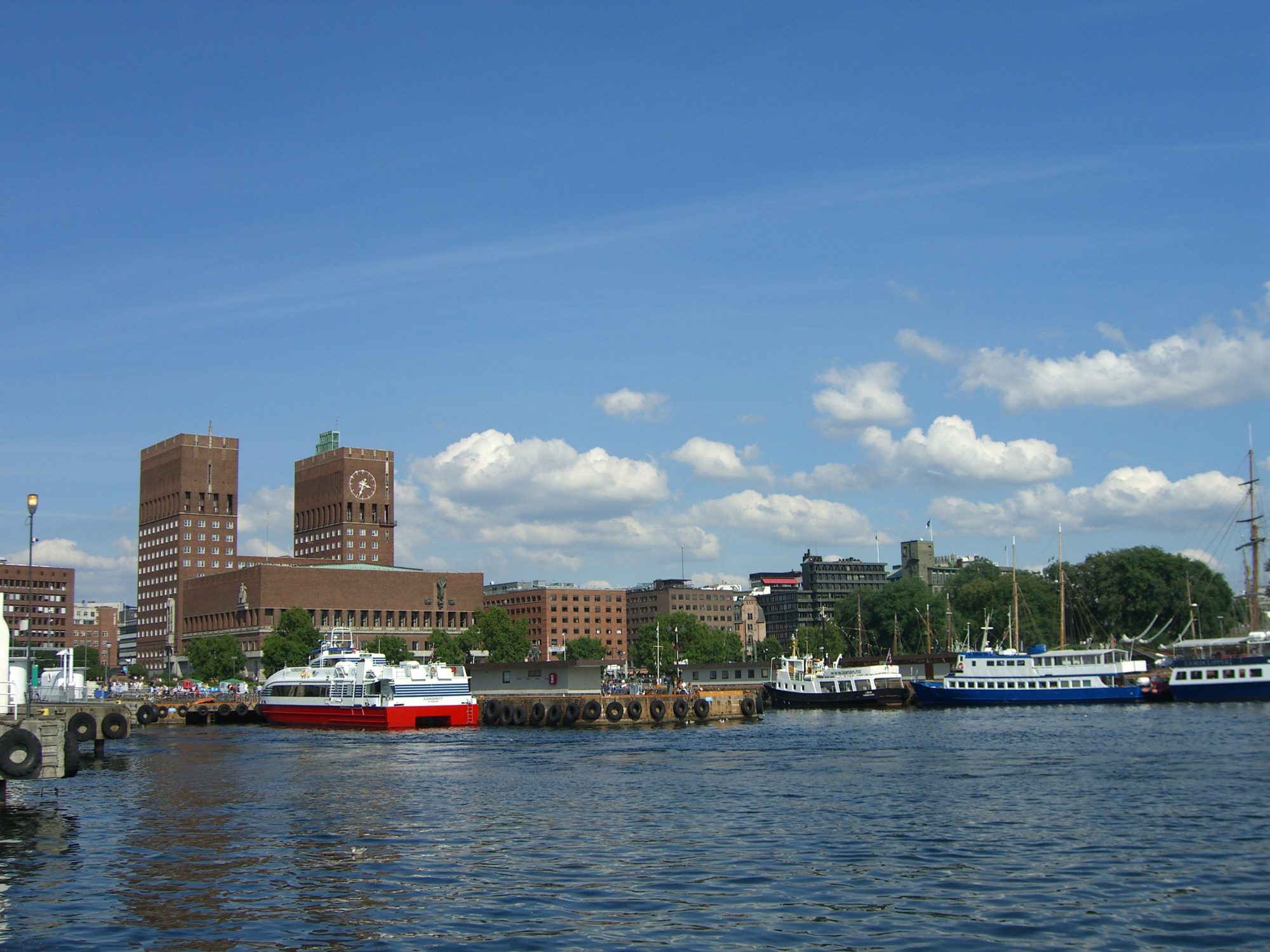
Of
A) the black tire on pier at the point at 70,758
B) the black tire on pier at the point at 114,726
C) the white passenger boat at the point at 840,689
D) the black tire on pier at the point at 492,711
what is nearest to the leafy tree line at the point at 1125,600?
the white passenger boat at the point at 840,689

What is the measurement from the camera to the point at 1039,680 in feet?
433

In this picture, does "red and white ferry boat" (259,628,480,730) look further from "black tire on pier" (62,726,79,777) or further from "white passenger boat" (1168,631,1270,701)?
"white passenger boat" (1168,631,1270,701)

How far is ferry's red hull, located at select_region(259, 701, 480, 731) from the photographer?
317 feet

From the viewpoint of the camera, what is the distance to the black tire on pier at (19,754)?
3953 cm

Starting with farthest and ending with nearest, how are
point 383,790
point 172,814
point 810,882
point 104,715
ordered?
point 104,715, point 383,790, point 172,814, point 810,882

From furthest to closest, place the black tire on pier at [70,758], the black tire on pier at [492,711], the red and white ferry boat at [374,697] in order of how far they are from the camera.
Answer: the black tire on pier at [492,711] < the red and white ferry boat at [374,697] < the black tire on pier at [70,758]

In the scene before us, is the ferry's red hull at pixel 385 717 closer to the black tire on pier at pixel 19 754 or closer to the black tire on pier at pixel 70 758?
the black tire on pier at pixel 70 758

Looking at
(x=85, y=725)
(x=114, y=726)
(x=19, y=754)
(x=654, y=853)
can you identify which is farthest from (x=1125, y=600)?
(x=19, y=754)

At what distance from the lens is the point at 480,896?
2853 centimetres

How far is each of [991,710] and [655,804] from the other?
3323 inches

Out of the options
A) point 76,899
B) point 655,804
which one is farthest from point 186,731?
point 76,899

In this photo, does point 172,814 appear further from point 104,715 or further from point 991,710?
point 991,710

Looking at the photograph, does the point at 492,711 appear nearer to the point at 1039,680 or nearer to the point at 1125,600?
the point at 1039,680

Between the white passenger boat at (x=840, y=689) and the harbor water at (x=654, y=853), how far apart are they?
7134cm
